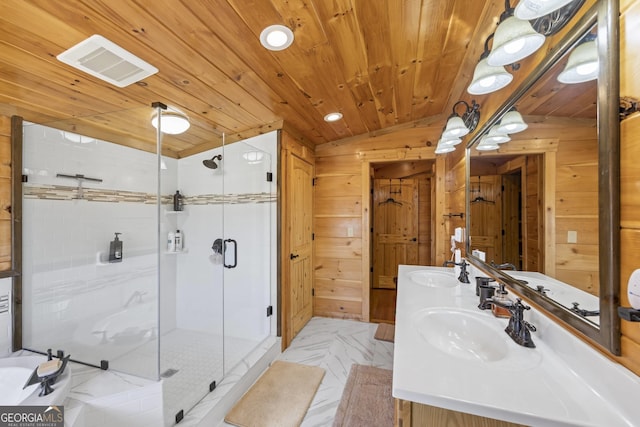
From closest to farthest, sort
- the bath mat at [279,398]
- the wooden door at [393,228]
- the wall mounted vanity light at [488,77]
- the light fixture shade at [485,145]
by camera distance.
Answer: the wall mounted vanity light at [488,77] < the light fixture shade at [485,145] < the bath mat at [279,398] < the wooden door at [393,228]

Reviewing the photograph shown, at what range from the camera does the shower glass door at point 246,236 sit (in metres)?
2.61

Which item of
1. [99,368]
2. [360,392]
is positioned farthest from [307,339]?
[99,368]

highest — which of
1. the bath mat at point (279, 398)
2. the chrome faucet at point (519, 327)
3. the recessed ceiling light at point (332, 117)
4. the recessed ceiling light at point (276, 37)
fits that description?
the recessed ceiling light at point (332, 117)

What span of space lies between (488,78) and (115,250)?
3012 millimetres

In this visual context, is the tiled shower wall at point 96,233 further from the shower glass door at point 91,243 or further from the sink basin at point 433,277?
the sink basin at point 433,277

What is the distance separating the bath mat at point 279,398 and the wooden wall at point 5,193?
A: 198 centimetres

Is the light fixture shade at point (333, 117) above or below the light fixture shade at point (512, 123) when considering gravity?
above

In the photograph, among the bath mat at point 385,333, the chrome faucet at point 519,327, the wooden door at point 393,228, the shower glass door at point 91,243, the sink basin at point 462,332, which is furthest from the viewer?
the wooden door at point 393,228

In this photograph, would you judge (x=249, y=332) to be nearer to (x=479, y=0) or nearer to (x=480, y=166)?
(x=480, y=166)

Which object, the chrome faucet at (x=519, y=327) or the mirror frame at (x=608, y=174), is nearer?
the mirror frame at (x=608, y=174)

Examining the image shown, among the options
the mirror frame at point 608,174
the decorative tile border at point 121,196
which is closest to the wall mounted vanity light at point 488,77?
the mirror frame at point 608,174

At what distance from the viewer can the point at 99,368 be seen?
1732mm

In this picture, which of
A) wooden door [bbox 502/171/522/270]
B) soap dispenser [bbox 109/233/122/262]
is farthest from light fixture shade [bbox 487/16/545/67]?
soap dispenser [bbox 109/233/122/262]

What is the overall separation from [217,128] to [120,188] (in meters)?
1.03
